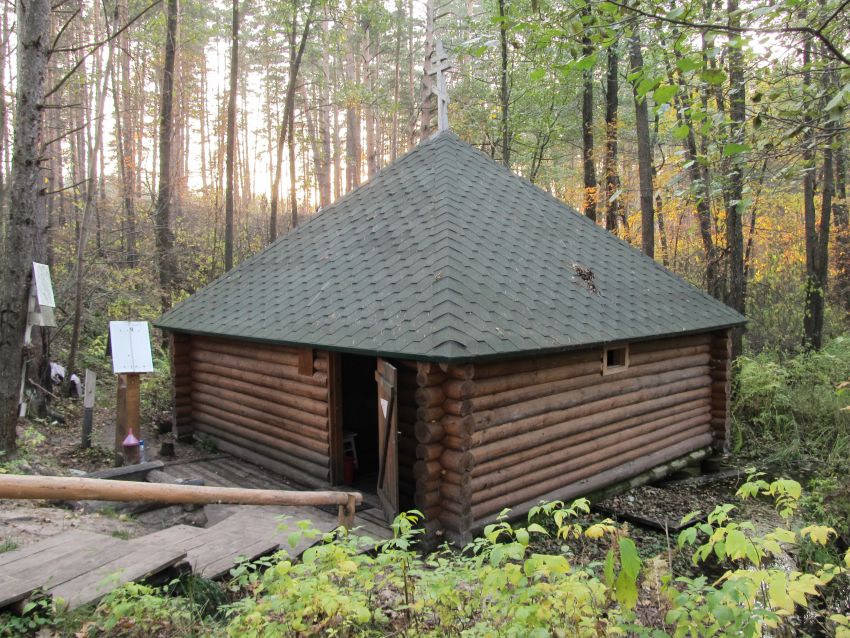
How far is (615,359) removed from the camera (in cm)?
830

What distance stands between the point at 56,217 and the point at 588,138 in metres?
17.7

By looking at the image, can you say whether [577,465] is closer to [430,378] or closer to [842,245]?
[430,378]

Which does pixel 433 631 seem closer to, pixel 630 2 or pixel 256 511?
pixel 256 511

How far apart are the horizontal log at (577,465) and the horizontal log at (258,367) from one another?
2.67m

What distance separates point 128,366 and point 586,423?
6.73 metres

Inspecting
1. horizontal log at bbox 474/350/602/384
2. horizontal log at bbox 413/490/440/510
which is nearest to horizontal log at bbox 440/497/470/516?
horizontal log at bbox 413/490/440/510

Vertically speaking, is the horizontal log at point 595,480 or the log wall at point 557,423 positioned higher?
the log wall at point 557,423

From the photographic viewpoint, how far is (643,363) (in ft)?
28.0

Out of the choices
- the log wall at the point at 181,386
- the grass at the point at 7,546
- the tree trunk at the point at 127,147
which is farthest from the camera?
the tree trunk at the point at 127,147

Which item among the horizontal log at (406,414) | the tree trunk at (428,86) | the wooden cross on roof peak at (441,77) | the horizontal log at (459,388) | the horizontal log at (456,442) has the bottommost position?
the horizontal log at (456,442)

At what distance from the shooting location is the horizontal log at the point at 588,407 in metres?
6.33

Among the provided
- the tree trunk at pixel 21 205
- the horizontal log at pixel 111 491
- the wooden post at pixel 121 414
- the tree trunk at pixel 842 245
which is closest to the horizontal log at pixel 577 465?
the horizontal log at pixel 111 491

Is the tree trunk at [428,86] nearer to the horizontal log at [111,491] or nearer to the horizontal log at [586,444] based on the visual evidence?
the horizontal log at [586,444]

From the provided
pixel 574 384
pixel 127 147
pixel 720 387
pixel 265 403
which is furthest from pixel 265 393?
pixel 127 147
